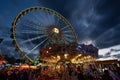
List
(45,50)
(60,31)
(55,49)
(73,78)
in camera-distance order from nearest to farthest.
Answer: (73,78) → (55,49) → (45,50) → (60,31)

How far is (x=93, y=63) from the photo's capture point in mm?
23109

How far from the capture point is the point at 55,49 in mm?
16500

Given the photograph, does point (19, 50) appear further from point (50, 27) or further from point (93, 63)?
point (93, 63)

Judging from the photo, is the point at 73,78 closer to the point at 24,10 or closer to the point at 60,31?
the point at 60,31

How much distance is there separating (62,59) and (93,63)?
686 centimetres

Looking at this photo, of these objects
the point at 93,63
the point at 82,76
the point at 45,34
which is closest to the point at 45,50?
the point at 45,34

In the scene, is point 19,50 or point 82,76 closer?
point 82,76

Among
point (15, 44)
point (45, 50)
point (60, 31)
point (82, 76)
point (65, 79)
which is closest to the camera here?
point (82, 76)

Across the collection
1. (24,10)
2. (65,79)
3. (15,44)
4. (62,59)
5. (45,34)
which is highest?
(24,10)

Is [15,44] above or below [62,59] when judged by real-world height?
above

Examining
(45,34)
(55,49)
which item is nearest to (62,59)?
(55,49)

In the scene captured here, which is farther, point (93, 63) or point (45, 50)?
point (93, 63)

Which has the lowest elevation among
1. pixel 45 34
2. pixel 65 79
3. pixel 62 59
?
pixel 65 79

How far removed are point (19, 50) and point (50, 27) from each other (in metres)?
4.63
